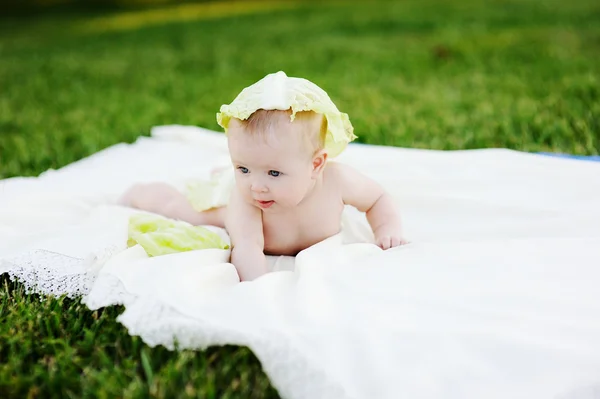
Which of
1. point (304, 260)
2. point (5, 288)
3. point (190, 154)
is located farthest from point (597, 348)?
point (190, 154)

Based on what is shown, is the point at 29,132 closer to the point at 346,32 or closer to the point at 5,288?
the point at 5,288

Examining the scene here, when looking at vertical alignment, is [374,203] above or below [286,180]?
below

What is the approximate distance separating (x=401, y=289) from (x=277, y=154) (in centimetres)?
54

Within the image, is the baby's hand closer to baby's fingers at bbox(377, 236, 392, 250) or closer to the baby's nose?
baby's fingers at bbox(377, 236, 392, 250)

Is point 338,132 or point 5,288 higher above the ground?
point 338,132

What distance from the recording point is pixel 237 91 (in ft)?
19.1

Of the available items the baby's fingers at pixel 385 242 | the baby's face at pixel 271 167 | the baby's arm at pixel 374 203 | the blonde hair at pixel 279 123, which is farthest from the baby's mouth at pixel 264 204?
the baby's fingers at pixel 385 242

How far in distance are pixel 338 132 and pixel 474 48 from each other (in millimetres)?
5151

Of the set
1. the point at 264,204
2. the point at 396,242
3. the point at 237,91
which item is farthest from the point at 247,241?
the point at 237,91

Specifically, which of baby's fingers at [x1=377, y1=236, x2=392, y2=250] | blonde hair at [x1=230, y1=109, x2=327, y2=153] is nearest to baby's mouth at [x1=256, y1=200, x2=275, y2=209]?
blonde hair at [x1=230, y1=109, x2=327, y2=153]

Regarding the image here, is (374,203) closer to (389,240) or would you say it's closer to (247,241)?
(389,240)

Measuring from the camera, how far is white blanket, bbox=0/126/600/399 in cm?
169

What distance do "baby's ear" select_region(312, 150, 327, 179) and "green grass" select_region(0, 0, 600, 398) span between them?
0.67 meters

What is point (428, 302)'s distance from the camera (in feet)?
6.29
